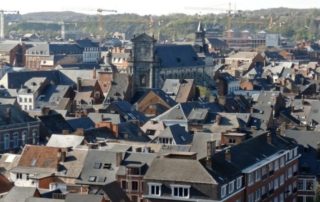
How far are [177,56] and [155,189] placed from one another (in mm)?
73597

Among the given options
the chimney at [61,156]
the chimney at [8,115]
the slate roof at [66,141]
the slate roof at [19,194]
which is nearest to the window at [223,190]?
the slate roof at [19,194]

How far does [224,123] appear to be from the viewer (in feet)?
246

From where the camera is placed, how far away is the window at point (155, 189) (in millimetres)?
49312

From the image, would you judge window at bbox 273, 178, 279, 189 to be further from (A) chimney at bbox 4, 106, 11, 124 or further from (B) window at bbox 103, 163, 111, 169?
(A) chimney at bbox 4, 106, 11, 124

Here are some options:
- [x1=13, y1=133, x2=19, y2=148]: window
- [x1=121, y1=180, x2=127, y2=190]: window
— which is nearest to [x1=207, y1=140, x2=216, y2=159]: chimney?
[x1=121, y1=180, x2=127, y2=190]: window

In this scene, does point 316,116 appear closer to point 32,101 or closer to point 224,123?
point 224,123

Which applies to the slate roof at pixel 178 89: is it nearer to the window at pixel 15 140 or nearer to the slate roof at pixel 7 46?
the window at pixel 15 140

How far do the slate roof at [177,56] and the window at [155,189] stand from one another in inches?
2626

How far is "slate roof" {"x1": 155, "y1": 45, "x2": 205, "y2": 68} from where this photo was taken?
118 meters

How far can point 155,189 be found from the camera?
4944 cm

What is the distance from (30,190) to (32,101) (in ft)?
176

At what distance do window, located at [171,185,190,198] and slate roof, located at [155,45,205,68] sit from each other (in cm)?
6753

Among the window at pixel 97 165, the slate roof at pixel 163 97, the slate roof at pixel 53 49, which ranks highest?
the window at pixel 97 165

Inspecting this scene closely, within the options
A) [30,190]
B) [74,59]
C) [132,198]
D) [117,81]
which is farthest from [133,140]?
[74,59]
